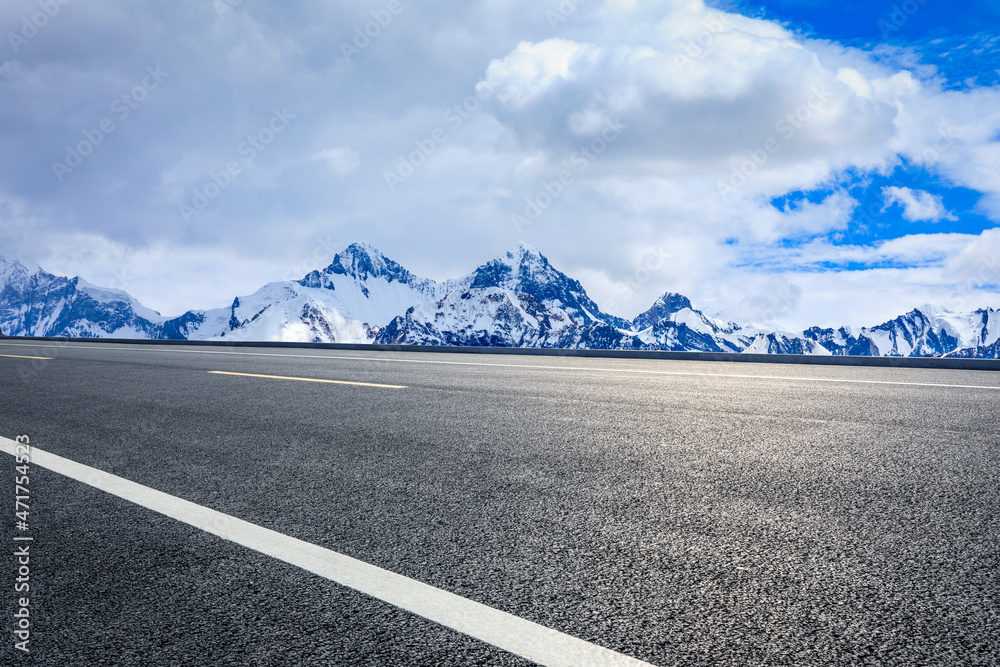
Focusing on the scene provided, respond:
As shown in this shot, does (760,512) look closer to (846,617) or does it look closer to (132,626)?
(846,617)

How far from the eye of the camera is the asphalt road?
185 cm

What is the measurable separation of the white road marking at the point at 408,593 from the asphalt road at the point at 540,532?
47 millimetres

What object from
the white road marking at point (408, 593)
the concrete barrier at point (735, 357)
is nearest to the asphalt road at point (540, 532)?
the white road marking at point (408, 593)

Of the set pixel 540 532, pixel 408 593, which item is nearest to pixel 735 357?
pixel 540 532

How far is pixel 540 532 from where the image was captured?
8.88 feet

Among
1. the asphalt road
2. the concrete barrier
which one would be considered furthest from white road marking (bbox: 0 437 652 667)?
the concrete barrier

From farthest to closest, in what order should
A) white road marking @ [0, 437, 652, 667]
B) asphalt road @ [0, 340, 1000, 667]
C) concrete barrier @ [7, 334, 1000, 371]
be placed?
concrete barrier @ [7, 334, 1000, 371], asphalt road @ [0, 340, 1000, 667], white road marking @ [0, 437, 652, 667]

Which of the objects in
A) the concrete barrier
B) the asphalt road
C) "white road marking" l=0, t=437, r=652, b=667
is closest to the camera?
"white road marking" l=0, t=437, r=652, b=667

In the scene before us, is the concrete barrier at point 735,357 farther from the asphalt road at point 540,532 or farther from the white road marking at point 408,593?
the white road marking at point 408,593

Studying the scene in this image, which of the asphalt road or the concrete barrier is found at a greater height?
the concrete barrier

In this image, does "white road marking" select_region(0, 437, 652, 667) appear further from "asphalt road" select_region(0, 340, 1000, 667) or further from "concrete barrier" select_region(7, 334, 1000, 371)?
"concrete barrier" select_region(7, 334, 1000, 371)

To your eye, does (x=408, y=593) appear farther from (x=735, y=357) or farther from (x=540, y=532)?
(x=735, y=357)

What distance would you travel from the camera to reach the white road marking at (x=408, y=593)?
1745 millimetres

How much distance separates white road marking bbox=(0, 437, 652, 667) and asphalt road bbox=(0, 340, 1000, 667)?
0.15 ft
